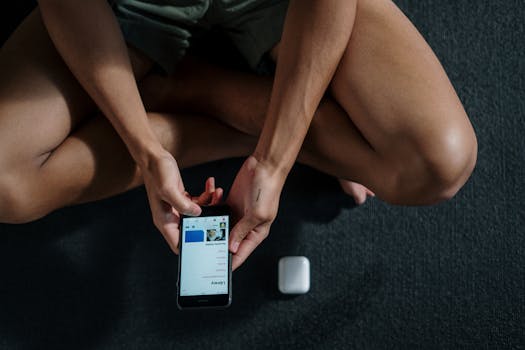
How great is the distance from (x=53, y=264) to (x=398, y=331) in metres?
0.75

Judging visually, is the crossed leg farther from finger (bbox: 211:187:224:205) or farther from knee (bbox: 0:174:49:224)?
finger (bbox: 211:187:224:205)

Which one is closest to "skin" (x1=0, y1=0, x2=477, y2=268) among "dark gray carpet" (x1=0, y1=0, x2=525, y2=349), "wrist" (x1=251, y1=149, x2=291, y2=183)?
"wrist" (x1=251, y1=149, x2=291, y2=183)

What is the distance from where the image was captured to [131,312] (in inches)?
45.3

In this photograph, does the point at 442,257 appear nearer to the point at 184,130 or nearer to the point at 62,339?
the point at 184,130

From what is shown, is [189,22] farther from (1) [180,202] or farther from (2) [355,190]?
(2) [355,190]

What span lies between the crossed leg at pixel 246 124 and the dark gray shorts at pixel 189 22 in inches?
2.2

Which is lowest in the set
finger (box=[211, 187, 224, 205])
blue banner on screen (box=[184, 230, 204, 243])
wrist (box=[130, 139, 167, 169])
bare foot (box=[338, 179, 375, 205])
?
bare foot (box=[338, 179, 375, 205])

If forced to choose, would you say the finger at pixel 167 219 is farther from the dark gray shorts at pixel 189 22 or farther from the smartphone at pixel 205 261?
the dark gray shorts at pixel 189 22

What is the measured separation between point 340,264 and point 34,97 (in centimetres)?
68

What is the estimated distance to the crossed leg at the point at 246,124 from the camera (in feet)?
2.78

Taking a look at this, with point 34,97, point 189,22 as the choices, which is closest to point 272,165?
point 189,22

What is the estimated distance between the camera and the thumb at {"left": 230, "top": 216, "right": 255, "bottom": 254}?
89cm

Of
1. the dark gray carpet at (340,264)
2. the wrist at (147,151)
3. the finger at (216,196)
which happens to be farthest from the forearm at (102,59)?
the dark gray carpet at (340,264)

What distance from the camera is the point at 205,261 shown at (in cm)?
94
